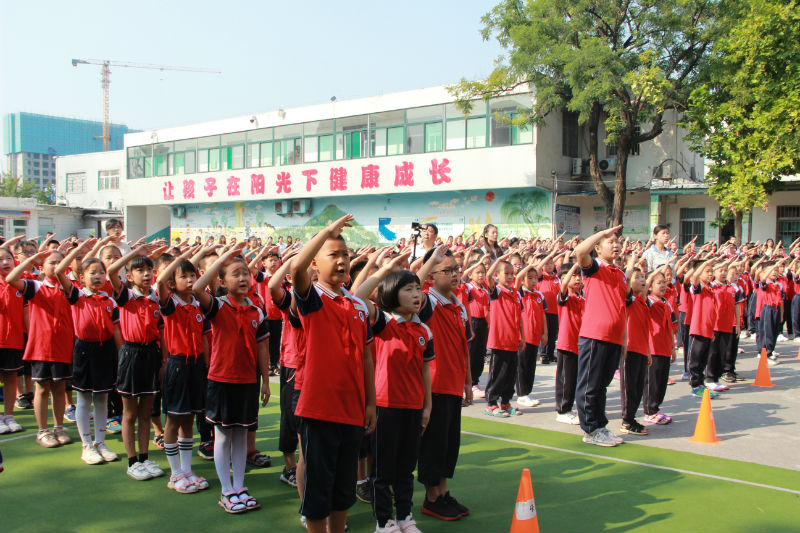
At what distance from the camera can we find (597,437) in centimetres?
595

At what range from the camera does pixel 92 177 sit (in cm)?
4341

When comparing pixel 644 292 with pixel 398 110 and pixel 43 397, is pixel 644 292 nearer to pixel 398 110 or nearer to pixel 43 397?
pixel 43 397

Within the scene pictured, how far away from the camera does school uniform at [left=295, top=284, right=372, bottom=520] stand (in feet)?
10.6

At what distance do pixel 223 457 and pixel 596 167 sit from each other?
19.4 metres

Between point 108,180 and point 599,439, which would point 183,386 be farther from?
point 108,180

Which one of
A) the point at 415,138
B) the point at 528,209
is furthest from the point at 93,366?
the point at 415,138

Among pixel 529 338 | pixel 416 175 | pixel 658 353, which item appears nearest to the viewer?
pixel 658 353

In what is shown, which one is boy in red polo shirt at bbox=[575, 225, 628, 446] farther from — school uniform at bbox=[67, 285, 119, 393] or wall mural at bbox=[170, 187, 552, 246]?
wall mural at bbox=[170, 187, 552, 246]

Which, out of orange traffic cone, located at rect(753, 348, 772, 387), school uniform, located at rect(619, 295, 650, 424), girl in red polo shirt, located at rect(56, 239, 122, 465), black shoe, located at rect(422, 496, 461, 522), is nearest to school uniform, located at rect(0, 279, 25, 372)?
girl in red polo shirt, located at rect(56, 239, 122, 465)

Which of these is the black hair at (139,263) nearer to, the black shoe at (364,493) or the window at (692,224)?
the black shoe at (364,493)

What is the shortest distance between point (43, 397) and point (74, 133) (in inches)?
6026

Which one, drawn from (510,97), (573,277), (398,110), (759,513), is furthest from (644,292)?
(398,110)

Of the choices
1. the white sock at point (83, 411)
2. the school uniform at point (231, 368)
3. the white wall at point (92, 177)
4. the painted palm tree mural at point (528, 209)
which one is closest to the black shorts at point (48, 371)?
the white sock at point (83, 411)

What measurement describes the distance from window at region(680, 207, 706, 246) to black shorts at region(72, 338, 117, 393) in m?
20.0
